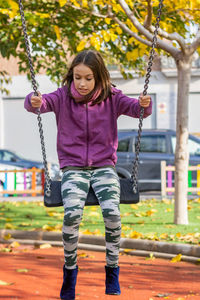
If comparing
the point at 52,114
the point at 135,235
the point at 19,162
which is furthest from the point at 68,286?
the point at 52,114

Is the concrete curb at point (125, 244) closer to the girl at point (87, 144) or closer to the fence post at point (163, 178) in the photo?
the girl at point (87, 144)

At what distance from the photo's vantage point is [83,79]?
15.7 ft

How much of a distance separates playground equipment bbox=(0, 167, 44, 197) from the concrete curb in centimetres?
686

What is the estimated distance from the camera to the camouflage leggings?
15.4ft

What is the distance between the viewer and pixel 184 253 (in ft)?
26.7

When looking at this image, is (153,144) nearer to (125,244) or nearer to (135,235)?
(135,235)

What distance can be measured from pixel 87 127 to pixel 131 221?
6530mm

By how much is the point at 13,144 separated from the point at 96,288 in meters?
28.3

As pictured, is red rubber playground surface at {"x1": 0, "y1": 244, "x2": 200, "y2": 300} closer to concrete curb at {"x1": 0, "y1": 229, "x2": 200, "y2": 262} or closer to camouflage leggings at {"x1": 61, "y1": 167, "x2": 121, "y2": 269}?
concrete curb at {"x1": 0, "y1": 229, "x2": 200, "y2": 262}

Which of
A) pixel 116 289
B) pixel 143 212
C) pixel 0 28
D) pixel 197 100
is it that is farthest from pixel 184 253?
pixel 197 100

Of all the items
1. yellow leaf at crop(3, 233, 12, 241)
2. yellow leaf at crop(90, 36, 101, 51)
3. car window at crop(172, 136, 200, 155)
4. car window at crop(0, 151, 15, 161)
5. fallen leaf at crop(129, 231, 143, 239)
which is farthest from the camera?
car window at crop(0, 151, 15, 161)

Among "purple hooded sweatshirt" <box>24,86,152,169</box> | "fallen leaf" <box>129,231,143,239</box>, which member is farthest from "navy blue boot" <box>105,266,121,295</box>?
"fallen leaf" <box>129,231,143,239</box>

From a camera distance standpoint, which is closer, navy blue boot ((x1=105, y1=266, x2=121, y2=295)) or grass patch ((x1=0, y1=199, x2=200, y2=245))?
navy blue boot ((x1=105, y1=266, x2=121, y2=295))

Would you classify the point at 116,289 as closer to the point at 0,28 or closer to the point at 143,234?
the point at 143,234
